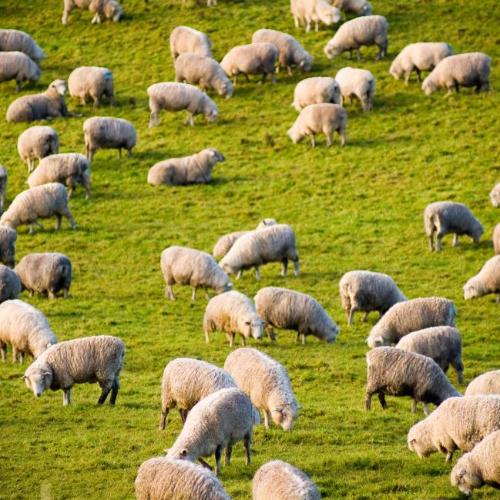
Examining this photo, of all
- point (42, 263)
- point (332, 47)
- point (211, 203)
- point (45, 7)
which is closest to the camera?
point (42, 263)

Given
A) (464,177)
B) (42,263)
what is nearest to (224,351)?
(42,263)

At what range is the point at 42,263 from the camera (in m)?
28.4

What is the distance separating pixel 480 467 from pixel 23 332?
412 inches

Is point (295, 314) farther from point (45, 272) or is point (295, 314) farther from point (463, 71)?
point (463, 71)

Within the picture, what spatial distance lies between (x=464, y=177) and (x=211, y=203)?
22.8ft

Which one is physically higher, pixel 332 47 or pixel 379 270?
pixel 332 47

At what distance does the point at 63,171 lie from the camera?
34625 mm

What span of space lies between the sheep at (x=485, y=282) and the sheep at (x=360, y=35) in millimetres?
16637

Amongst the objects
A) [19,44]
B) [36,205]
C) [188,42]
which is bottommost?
[36,205]

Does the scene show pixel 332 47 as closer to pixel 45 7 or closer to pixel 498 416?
pixel 45 7

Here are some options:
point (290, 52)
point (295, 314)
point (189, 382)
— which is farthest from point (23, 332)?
point (290, 52)

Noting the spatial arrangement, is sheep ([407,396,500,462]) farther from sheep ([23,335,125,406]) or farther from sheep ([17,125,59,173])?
sheep ([17,125,59,173])

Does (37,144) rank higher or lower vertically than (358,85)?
lower

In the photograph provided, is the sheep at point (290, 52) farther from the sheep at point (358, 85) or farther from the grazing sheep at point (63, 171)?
the grazing sheep at point (63, 171)
